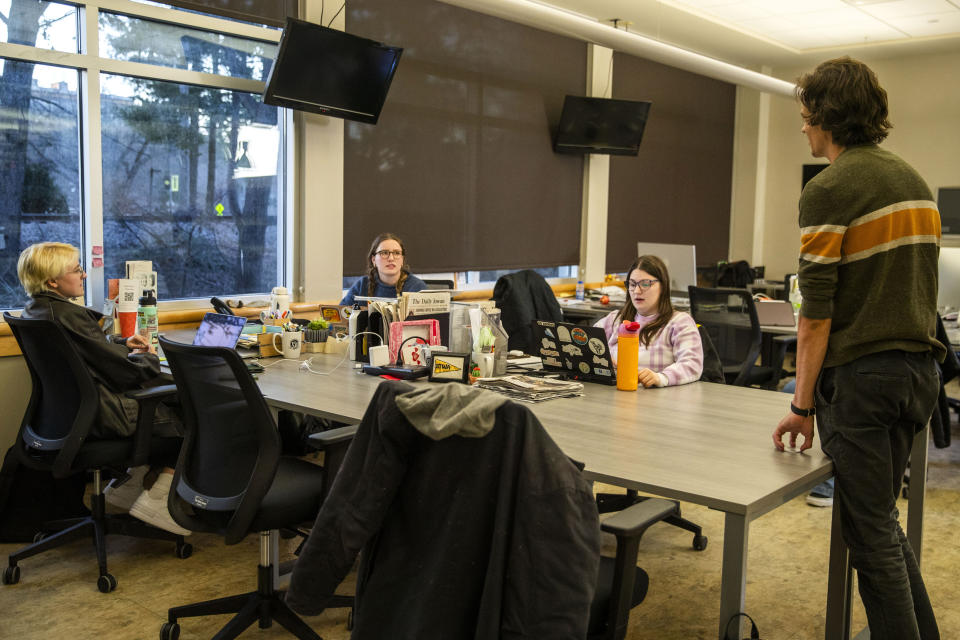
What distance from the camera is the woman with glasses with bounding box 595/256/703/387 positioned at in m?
3.40

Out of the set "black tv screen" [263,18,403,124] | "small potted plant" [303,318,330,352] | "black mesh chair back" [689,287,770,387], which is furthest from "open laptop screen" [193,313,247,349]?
"black mesh chair back" [689,287,770,387]

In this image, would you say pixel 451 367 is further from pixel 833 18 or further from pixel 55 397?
pixel 833 18

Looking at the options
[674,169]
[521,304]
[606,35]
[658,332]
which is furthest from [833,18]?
[658,332]

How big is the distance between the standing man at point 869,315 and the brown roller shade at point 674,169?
5925 millimetres

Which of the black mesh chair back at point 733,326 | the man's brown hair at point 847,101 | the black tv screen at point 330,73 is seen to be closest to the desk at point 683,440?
the man's brown hair at point 847,101

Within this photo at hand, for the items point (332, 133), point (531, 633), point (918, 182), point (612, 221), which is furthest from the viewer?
point (612, 221)

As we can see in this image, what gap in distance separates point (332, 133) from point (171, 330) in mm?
1646

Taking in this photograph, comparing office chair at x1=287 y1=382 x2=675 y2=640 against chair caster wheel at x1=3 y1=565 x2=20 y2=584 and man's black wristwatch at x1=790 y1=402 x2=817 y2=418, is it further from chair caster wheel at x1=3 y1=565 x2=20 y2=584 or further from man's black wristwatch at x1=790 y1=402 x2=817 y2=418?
chair caster wheel at x1=3 y1=565 x2=20 y2=584

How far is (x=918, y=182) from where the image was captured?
2182 mm

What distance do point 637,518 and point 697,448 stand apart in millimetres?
599

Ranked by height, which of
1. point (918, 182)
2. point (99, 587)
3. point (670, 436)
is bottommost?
point (99, 587)

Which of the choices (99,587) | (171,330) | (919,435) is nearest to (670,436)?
(919,435)

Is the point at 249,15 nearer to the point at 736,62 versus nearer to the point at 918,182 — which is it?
the point at 918,182

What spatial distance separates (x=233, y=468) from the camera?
2.56m
